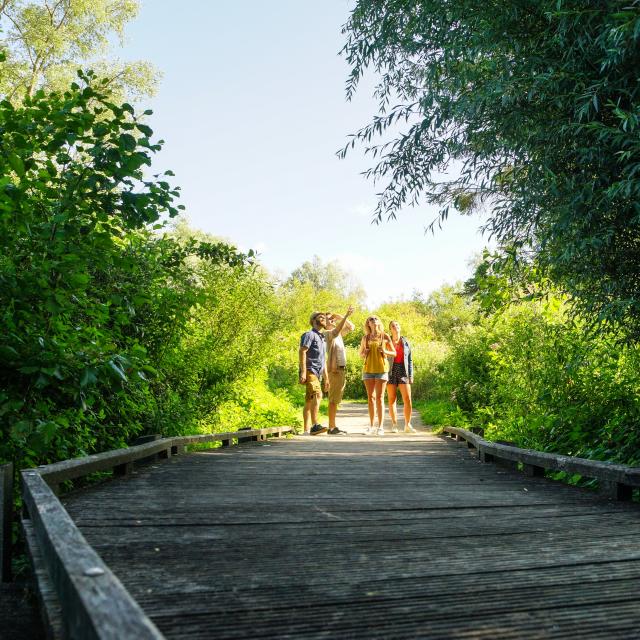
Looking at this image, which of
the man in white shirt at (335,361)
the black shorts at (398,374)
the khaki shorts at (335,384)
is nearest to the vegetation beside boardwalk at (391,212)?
the man in white shirt at (335,361)

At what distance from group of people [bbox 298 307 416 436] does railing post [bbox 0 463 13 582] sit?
8.36 metres

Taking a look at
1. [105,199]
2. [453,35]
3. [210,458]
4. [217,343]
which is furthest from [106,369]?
[217,343]

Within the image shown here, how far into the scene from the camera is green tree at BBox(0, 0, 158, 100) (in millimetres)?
23922

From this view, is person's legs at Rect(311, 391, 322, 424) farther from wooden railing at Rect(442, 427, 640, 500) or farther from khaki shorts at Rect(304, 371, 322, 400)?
wooden railing at Rect(442, 427, 640, 500)

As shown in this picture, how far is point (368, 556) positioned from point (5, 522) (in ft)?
6.78

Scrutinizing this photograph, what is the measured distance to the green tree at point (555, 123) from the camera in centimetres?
532

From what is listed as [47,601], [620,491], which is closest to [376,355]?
[620,491]

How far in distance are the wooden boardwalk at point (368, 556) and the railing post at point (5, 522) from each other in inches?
15.0

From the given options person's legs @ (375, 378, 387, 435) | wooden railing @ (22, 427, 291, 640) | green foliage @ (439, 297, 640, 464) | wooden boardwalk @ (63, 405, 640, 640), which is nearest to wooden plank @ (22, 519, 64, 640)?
wooden railing @ (22, 427, 291, 640)

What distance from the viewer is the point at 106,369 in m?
3.86

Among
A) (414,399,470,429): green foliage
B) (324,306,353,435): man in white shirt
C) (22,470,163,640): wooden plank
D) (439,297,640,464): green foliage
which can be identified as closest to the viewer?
(22,470,163,640): wooden plank

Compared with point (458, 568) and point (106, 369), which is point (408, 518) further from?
point (106, 369)

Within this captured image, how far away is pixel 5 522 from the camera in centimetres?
365

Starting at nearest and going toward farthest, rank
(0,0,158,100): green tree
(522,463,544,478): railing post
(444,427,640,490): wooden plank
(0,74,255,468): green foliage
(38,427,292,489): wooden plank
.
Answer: (0,74,255,468): green foliage, (38,427,292,489): wooden plank, (444,427,640,490): wooden plank, (522,463,544,478): railing post, (0,0,158,100): green tree
